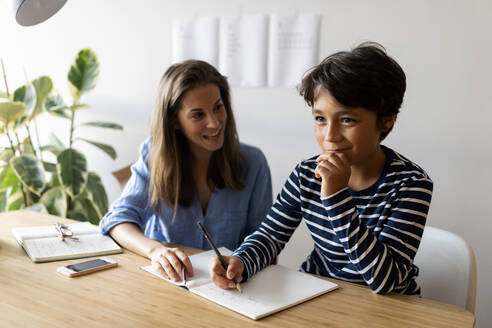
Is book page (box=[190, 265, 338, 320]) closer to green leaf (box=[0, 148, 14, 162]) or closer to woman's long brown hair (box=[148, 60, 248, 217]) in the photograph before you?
woman's long brown hair (box=[148, 60, 248, 217])

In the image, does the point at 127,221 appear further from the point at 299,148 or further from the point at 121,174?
the point at 299,148

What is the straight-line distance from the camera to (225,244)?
1.74 meters

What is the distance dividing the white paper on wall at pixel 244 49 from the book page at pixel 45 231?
1.38m

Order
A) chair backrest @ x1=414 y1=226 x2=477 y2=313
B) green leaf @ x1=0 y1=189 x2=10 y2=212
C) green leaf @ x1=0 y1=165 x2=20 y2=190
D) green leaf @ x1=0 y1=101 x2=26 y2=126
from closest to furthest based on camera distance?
chair backrest @ x1=414 y1=226 x2=477 y2=313
green leaf @ x1=0 y1=101 x2=26 y2=126
green leaf @ x1=0 y1=165 x2=20 y2=190
green leaf @ x1=0 y1=189 x2=10 y2=212

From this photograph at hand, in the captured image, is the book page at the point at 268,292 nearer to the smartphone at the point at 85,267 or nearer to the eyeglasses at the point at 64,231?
the smartphone at the point at 85,267

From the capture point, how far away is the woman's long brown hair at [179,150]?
5.44 feet

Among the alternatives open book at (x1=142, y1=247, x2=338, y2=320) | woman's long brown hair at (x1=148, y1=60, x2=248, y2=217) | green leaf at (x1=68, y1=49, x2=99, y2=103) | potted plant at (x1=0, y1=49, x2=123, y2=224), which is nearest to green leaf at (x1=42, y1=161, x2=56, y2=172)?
potted plant at (x1=0, y1=49, x2=123, y2=224)

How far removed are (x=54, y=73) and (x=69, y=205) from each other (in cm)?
120

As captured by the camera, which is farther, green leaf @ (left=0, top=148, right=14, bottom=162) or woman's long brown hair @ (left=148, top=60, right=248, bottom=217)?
green leaf @ (left=0, top=148, right=14, bottom=162)

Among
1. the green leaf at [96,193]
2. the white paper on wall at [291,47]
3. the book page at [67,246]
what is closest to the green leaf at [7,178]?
the green leaf at [96,193]

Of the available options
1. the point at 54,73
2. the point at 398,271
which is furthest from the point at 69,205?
the point at 398,271

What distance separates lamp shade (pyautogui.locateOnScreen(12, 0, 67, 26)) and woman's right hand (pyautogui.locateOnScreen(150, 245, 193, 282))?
2.26 ft

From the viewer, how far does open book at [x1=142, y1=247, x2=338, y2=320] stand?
1042mm

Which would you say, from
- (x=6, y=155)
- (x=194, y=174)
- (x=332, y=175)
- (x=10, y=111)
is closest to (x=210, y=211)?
(x=194, y=174)
